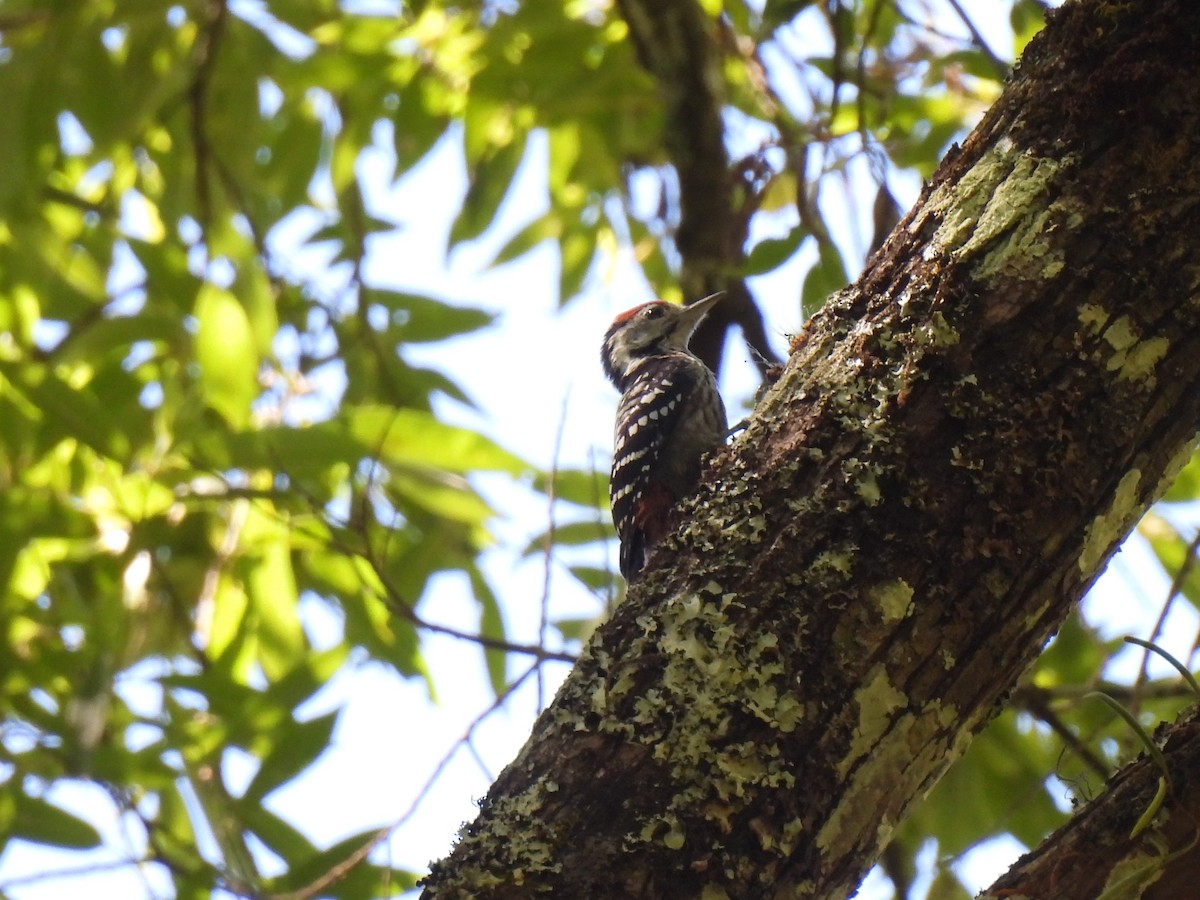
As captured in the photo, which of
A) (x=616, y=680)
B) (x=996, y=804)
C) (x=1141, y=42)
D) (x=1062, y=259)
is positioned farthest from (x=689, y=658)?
(x=996, y=804)

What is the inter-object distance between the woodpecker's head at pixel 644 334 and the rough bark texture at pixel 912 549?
112 inches

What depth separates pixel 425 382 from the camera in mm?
4570

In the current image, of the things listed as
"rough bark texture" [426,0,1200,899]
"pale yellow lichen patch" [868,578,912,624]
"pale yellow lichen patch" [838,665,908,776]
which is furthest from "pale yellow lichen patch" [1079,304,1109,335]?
"pale yellow lichen patch" [838,665,908,776]

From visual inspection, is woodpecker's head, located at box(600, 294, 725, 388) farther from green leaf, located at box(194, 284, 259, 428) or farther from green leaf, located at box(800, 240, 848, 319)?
green leaf, located at box(194, 284, 259, 428)

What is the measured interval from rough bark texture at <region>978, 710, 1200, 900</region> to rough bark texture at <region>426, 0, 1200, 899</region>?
180 mm

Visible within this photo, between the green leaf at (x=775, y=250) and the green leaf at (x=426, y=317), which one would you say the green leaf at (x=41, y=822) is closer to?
the green leaf at (x=426, y=317)

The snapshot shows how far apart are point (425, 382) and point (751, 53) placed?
1649 millimetres

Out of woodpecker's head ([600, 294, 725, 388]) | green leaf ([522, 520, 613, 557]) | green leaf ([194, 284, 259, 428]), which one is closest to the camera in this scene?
green leaf ([194, 284, 259, 428])

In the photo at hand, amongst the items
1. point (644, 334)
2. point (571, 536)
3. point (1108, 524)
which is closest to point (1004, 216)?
point (1108, 524)

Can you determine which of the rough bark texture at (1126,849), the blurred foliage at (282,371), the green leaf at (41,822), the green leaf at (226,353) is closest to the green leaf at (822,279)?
the blurred foliage at (282,371)

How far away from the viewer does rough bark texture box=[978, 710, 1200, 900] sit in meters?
1.60

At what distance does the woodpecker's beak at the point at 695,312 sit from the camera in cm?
435

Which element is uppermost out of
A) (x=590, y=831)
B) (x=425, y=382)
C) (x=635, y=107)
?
(x=635, y=107)

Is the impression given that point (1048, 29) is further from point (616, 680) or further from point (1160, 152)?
point (616, 680)
